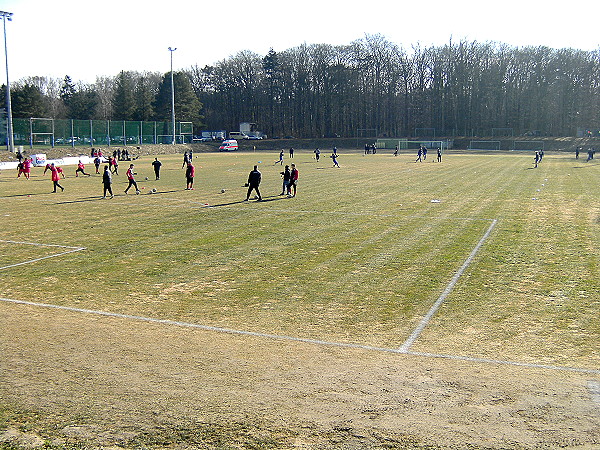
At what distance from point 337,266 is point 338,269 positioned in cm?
31

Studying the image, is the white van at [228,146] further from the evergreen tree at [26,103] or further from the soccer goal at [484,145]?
the soccer goal at [484,145]

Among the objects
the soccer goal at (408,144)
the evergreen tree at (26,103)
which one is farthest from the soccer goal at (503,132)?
the evergreen tree at (26,103)

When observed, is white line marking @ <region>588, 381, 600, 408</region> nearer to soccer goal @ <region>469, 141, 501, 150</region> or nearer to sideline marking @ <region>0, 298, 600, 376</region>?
sideline marking @ <region>0, 298, 600, 376</region>

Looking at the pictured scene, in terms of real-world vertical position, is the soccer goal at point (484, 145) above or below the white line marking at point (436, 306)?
above

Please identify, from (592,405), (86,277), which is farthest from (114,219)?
(592,405)

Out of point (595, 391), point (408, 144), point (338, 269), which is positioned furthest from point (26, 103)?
point (595, 391)

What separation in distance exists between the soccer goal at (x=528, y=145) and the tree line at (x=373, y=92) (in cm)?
1538

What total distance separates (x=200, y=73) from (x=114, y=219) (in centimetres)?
12019

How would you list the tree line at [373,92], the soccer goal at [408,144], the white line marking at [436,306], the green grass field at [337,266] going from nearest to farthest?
the white line marking at [436,306] → the green grass field at [337,266] → the soccer goal at [408,144] → the tree line at [373,92]

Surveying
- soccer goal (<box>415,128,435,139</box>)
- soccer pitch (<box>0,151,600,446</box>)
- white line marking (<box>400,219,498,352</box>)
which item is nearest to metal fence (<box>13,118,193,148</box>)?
soccer pitch (<box>0,151,600,446</box>)

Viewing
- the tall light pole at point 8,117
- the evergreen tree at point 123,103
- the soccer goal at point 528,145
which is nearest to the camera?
the tall light pole at point 8,117

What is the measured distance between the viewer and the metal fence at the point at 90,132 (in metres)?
65.1

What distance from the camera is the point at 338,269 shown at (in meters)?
14.2

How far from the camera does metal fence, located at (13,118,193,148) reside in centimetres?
6506
